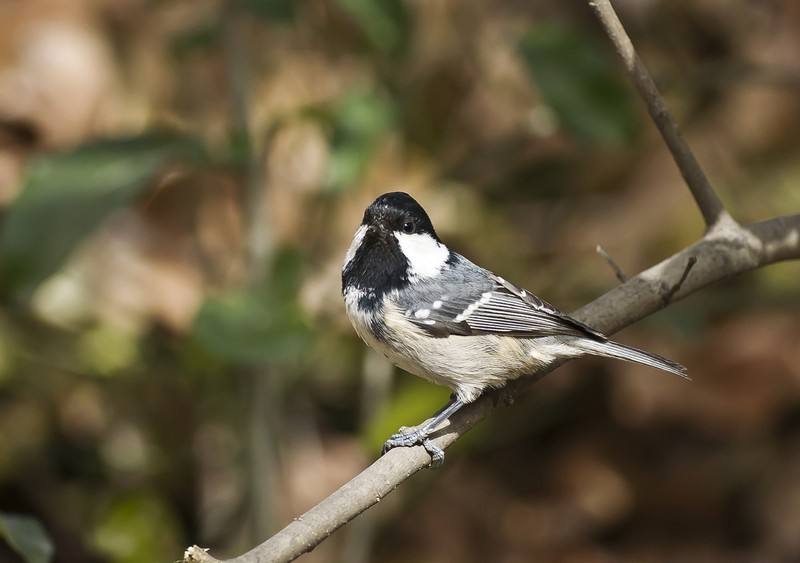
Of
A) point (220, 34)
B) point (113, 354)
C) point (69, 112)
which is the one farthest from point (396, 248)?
point (69, 112)

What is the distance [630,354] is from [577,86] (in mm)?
1068

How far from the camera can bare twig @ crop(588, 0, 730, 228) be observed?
2191 mm

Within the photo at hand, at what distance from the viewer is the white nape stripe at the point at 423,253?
2.36 metres

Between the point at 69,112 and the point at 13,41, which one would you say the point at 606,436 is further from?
the point at 13,41

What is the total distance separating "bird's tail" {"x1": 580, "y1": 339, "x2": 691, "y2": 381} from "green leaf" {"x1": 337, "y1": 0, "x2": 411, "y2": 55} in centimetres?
114

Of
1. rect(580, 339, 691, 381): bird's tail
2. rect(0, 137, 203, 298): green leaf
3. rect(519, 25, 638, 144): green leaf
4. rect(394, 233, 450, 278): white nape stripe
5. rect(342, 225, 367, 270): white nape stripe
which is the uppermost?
rect(0, 137, 203, 298): green leaf

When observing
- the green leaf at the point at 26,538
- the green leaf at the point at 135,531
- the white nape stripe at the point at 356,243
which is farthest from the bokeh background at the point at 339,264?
the green leaf at the point at 26,538

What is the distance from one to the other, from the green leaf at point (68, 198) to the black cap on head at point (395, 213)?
2.38 feet

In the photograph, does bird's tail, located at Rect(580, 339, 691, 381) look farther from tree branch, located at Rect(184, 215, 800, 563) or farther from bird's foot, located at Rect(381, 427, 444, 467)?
bird's foot, located at Rect(381, 427, 444, 467)

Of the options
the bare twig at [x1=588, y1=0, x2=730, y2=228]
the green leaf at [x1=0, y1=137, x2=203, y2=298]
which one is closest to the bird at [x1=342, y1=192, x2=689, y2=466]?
the bare twig at [x1=588, y1=0, x2=730, y2=228]

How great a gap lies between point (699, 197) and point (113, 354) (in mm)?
2001

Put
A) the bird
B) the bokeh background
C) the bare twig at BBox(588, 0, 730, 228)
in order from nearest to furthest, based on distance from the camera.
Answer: the bare twig at BBox(588, 0, 730, 228) → the bird → the bokeh background

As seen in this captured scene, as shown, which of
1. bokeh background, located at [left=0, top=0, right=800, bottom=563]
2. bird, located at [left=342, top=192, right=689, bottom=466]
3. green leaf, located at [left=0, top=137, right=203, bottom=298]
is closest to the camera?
bird, located at [left=342, top=192, right=689, bottom=466]

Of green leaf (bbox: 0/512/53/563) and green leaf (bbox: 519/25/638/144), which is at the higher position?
green leaf (bbox: 519/25/638/144)
